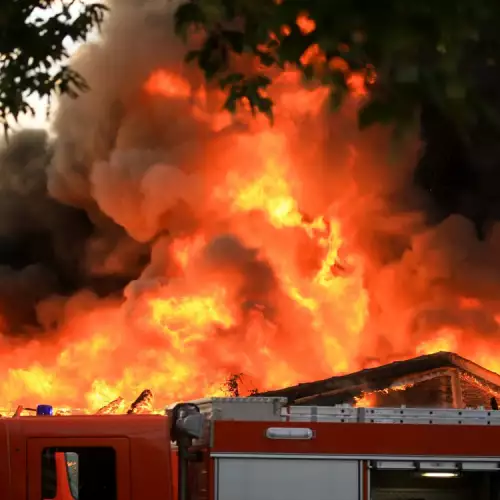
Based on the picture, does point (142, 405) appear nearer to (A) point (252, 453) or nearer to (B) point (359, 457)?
(A) point (252, 453)

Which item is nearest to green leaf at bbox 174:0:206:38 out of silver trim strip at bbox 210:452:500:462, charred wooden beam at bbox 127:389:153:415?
silver trim strip at bbox 210:452:500:462

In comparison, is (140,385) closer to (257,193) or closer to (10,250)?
(257,193)

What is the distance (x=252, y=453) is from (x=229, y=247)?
64.7 feet

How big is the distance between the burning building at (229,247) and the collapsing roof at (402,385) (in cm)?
893

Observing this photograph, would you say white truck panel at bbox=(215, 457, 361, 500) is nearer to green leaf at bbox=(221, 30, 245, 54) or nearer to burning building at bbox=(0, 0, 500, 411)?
green leaf at bbox=(221, 30, 245, 54)

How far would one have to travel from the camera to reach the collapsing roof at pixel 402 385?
620 inches

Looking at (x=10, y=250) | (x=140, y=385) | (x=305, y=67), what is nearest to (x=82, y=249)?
(x=10, y=250)

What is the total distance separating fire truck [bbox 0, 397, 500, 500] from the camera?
768 centimetres

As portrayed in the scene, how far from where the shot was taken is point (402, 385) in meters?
15.7

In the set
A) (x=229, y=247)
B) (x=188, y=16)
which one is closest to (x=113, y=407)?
(x=229, y=247)

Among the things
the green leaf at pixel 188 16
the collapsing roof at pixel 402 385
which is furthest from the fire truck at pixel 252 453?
the collapsing roof at pixel 402 385

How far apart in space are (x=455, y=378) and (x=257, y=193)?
43.9ft

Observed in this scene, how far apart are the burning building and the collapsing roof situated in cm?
893

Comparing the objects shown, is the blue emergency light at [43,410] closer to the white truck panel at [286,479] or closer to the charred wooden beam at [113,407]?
the white truck panel at [286,479]
